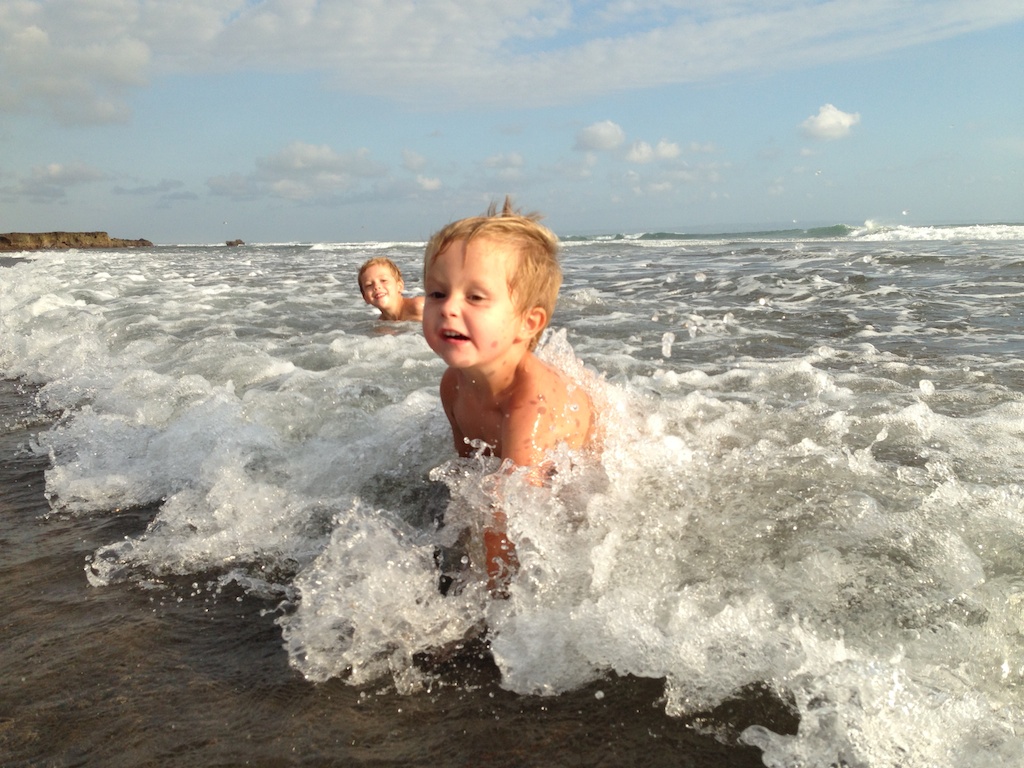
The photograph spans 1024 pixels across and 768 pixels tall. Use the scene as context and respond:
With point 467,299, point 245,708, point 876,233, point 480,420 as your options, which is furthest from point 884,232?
point 245,708

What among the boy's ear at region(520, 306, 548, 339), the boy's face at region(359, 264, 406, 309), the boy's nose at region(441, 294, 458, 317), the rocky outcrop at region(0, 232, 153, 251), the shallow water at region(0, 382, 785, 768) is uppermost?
the rocky outcrop at region(0, 232, 153, 251)

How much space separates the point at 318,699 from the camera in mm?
1775

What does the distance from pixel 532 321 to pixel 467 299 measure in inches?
12.8

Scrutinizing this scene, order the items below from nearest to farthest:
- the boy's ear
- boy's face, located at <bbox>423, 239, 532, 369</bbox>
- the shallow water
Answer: the shallow water < boy's face, located at <bbox>423, 239, 532, 369</bbox> < the boy's ear

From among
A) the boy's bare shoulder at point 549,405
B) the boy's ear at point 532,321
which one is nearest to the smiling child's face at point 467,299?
the boy's ear at point 532,321

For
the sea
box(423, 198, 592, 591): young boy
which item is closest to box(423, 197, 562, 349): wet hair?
box(423, 198, 592, 591): young boy

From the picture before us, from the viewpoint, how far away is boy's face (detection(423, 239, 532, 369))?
232 cm

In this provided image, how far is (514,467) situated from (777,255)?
13.5 metres

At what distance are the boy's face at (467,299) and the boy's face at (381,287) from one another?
520 centimetres

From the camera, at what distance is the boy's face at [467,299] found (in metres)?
2.32

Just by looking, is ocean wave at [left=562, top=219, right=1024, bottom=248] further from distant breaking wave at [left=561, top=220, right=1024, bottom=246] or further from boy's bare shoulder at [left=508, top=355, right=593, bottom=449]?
boy's bare shoulder at [left=508, top=355, right=593, bottom=449]

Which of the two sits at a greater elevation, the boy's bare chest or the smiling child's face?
the smiling child's face

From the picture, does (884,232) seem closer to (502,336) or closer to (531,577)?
(502,336)

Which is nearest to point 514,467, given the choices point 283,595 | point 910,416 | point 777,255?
point 283,595
